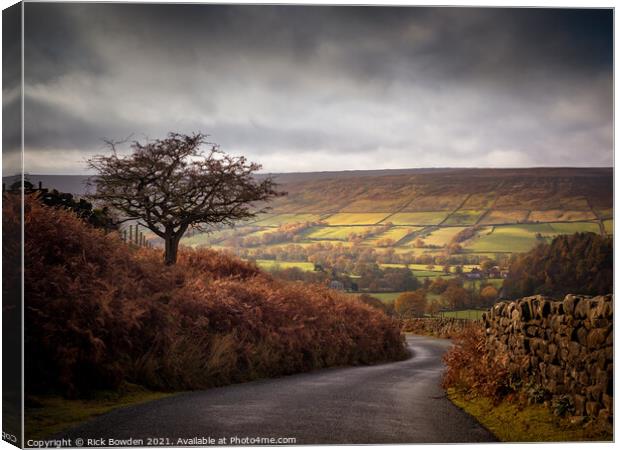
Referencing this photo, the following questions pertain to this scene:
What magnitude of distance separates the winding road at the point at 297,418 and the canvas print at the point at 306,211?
1.8 inches

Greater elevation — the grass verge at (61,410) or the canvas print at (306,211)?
the canvas print at (306,211)

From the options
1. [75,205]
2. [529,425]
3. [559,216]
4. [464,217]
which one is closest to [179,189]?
[75,205]

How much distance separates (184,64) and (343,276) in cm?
478

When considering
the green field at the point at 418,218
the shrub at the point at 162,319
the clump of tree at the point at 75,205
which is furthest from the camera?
the green field at the point at 418,218

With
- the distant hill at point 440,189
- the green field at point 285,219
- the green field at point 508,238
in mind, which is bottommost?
the green field at point 508,238

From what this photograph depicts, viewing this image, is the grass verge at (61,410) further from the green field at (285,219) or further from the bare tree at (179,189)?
the green field at (285,219)

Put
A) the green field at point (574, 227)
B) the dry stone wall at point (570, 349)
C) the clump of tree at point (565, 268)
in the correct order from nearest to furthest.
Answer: the dry stone wall at point (570, 349) < the clump of tree at point (565, 268) < the green field at point (574, 227)

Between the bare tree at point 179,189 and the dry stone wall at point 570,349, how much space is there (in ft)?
16.5

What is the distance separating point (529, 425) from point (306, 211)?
17.5 feet

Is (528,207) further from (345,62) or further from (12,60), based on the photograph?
(12,60)

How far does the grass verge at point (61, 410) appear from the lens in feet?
38.4

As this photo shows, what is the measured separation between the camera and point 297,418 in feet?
40.3

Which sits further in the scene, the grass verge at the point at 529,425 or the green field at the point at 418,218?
the green field at the point at 418,218

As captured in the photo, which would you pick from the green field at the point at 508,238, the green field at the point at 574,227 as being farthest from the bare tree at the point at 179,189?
the green field at the point at 574,227
